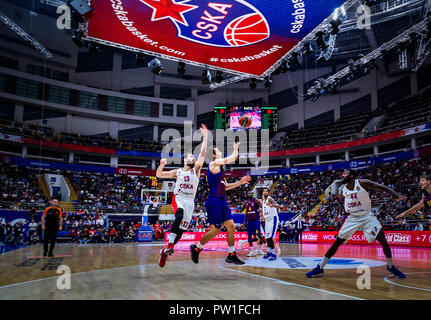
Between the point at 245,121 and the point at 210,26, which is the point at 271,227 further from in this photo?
the point at 245,121

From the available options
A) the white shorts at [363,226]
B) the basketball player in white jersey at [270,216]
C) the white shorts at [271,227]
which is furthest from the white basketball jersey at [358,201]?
the white shorts at [271,227]

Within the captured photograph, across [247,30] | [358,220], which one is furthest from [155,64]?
[358,220]

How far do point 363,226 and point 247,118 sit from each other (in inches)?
1285

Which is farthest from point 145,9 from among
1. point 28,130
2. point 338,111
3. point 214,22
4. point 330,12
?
point 338,111

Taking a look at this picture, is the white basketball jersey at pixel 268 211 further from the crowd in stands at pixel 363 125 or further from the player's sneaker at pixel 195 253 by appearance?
the crowd in stands at pixel 363 125

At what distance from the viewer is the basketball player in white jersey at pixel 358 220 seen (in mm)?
5953

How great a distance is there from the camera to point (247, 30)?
46.4 feet

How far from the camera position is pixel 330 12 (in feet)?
43.6

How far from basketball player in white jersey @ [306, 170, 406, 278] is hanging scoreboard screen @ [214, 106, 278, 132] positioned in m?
32.4

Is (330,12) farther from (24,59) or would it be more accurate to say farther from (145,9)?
(24,59)

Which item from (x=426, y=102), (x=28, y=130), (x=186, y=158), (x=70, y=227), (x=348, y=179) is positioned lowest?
(x=70, y=227)

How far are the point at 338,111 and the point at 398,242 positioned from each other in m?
24.8

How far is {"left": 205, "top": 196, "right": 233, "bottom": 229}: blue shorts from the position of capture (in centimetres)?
671

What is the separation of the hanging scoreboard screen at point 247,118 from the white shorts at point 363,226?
32.5 m
